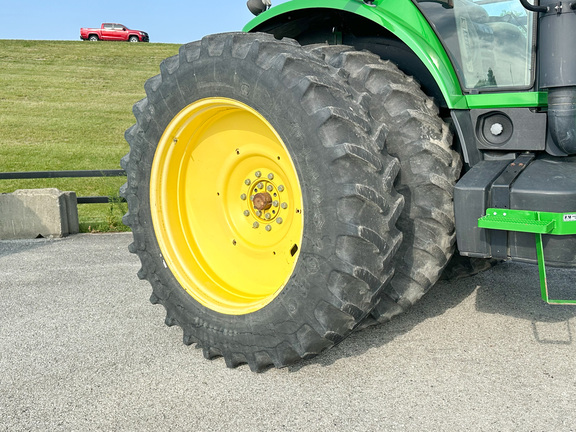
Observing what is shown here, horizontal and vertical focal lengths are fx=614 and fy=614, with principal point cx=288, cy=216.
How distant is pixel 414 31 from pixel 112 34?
32.7 metres

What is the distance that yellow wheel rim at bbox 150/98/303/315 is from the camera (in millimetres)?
2830

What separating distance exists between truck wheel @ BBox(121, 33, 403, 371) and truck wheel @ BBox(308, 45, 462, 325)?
267 millimetres

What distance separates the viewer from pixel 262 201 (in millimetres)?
2838

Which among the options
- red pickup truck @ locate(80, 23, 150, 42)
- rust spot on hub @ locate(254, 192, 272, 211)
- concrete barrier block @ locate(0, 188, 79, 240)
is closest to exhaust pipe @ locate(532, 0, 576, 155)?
rust spot on hub @ locate(254, 192, 272, 211)

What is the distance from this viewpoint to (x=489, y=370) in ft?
8.57

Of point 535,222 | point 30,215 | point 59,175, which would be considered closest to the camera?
point 535,222

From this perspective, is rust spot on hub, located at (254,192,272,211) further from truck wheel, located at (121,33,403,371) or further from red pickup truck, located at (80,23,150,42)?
red pickup truck, located at (80,23,150,42)

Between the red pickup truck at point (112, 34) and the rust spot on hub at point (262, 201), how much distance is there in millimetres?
32270

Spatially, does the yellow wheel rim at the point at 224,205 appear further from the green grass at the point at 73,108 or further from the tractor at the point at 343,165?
the green grass at the point at 73,108

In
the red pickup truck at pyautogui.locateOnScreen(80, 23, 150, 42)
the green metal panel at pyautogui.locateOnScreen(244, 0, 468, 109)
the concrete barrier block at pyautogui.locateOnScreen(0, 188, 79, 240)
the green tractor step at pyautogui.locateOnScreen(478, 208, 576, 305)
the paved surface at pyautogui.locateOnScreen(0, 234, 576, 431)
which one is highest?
the red pickup truck at pyautogui.locateOnScreen(80, 23, 150, 42)

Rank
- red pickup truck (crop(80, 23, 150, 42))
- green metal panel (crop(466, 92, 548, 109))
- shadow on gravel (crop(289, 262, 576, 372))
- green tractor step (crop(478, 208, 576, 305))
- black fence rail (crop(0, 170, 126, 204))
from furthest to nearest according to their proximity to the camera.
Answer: red pickup truck (crop(80, 23, 150, 42)) < black fence rail (crop(0, 170, 126, 204)) < shadow on gravel (crop(289, 262, 576, 372)) < green metal panel (crop(466, 92, 548, 109)) < green tractor step (crop(478, 208, 576, 305))

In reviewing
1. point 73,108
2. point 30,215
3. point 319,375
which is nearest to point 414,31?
point 319,375

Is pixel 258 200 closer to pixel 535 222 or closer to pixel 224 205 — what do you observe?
pixel 224 205

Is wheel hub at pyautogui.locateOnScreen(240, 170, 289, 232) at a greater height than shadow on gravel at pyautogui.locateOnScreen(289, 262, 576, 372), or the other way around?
wheel hub at pyautogui.locateOnScreen(240, 170, 289, 232)
